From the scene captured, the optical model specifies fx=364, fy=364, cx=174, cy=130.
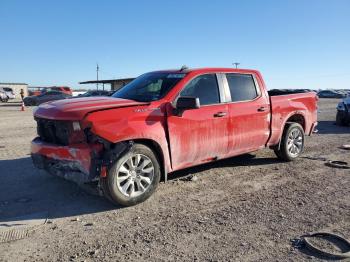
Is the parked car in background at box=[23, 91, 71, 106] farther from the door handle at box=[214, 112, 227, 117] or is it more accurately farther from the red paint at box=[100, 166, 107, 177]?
the red paint at box=[100, 166, 107, 177]

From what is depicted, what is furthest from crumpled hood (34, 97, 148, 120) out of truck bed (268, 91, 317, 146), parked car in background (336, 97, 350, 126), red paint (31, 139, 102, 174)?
parked car in background (336, 97, 350, 126)

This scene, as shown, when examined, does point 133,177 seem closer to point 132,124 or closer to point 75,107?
point 132,124

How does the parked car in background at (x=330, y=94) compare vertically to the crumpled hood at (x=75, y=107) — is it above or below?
below

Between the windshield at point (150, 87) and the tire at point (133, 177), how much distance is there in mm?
983

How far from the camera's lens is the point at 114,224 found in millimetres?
4426

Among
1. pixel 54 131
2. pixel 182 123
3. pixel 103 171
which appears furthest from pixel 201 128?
pixel 54 131

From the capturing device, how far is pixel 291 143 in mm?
7887

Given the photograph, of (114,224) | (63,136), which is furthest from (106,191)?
(63,136)

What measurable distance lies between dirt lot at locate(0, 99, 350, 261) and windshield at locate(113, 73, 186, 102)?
150 cm

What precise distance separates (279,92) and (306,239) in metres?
5.46

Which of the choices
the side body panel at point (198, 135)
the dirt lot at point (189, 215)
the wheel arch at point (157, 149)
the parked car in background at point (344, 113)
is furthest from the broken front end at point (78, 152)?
the parked car in background at point (344, 113)

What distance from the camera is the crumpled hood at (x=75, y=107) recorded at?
4.83m

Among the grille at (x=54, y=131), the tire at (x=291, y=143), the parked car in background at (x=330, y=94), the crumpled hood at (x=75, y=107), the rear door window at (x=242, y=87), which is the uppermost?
the rear door window at (x=242, y=87)

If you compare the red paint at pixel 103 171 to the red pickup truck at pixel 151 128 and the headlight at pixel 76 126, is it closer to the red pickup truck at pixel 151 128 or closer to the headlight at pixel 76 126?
the red pickup truck at pixel 151 128
